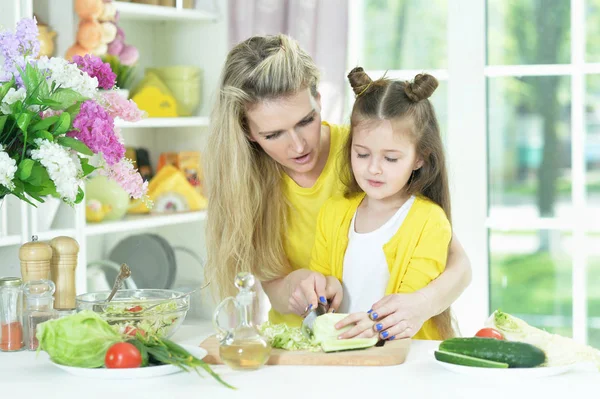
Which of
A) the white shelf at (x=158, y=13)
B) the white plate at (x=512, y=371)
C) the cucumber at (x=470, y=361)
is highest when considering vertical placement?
the white shelf at (x=158, y=13)

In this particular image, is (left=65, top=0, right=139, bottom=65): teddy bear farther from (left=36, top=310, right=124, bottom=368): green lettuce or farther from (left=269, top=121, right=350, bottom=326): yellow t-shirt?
(left=36, top=310, right=124, bottom=368): green lettuce

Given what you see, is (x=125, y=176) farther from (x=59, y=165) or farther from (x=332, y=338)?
(x=332, y=338)

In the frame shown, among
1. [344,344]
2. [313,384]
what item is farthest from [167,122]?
[313,384]

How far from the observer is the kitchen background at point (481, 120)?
330 cm

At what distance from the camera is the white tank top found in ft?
7.09

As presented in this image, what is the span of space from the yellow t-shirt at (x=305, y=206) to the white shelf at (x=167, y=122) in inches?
40.7

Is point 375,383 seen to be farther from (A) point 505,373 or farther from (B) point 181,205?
(B) point 181,205

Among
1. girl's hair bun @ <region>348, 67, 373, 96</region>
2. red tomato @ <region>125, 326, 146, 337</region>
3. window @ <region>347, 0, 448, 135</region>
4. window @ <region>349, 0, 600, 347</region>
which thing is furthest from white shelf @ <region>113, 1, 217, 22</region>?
red tomato @ <region>125, 326, 146, 337</region>

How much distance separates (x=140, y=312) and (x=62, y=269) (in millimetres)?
265

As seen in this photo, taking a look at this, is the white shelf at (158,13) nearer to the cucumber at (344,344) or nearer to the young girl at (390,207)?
the young girl at (390,207)

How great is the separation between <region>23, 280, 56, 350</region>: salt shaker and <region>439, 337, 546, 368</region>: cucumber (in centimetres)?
79

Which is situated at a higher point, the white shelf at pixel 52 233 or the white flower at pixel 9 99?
the white flower at pixel 9 99

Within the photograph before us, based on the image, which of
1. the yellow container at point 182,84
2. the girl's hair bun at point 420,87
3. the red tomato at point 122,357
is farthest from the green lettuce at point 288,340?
the yellow container at point 182,84

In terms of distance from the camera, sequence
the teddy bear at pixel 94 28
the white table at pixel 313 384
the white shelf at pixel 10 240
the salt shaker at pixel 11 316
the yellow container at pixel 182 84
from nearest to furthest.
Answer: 1. the white table at pixel 313 384
2. the salt shaker at pixel 11 316
3. the white shelf at pixel 10 240
4. the teddy bear at pixel 94 28
5. the yellow container at pixel 182 84
